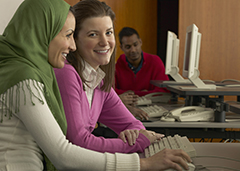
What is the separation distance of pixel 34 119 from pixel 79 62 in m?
0.54

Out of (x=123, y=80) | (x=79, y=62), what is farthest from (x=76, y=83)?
(x=123, y=80)

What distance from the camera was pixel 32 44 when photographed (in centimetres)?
89

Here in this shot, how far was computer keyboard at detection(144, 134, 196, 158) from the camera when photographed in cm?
111

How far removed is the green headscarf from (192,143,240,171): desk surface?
528 mm

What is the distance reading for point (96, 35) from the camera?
1318 millimetres

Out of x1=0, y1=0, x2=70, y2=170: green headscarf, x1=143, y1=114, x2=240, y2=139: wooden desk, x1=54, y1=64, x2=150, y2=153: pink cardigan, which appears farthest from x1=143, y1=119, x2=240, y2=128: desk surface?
x1=0, y1=0, x2=70, y2=170: green headscarf

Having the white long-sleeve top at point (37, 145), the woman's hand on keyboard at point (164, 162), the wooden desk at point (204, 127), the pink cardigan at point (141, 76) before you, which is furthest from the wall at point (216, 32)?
the white long-sleeve top at point (37, 145)

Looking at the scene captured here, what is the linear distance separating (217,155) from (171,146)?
18 cm

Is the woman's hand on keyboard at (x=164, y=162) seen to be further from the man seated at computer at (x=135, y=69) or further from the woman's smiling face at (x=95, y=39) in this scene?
the man seated at computer at (x=135, y=69)

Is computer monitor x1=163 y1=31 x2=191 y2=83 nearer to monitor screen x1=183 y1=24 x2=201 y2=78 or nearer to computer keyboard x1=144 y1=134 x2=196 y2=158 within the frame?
monitor screen x1=183 y1=24 x2=201 y2=78

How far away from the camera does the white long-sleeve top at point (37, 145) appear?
32.3 inches

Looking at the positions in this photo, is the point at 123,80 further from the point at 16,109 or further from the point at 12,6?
the point at 16,109

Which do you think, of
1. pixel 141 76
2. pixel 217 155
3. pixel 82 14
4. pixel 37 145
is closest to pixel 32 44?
pixel 37 145

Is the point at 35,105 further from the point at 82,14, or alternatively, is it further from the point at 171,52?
the point at 171,52
